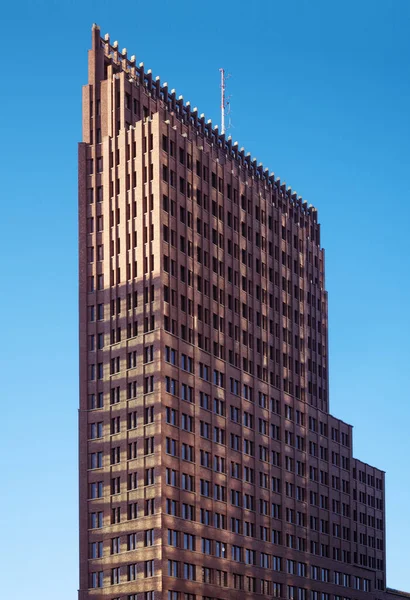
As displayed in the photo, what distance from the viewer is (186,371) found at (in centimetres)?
15088

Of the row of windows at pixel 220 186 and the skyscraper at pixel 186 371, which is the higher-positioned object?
the row of windows at pixel 220 186

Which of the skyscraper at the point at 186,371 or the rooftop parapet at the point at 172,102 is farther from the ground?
the rooftop parapet at the point at 172,102

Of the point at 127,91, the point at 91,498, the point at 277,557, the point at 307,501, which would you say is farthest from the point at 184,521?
the point at 127,91

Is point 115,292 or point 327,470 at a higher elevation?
point 115,292

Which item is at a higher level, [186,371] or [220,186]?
[220,186]

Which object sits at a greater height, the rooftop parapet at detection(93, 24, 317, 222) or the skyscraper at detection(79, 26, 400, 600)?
the rooftop parapet at detection(93, 24, 317, 222)

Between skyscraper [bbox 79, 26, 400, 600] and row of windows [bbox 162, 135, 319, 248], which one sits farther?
row of windows [bbox 162, 135, 319, 248]

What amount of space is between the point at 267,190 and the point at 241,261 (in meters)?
17.2

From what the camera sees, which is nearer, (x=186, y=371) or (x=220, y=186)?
(x=186, y=371)

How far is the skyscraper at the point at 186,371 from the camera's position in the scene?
475 ft

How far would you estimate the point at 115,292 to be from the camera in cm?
15262

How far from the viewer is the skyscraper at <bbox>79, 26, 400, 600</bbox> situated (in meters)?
145

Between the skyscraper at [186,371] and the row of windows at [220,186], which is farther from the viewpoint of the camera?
the row of windows at [220,186]

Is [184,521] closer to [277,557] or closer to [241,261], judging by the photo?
[277,557]
